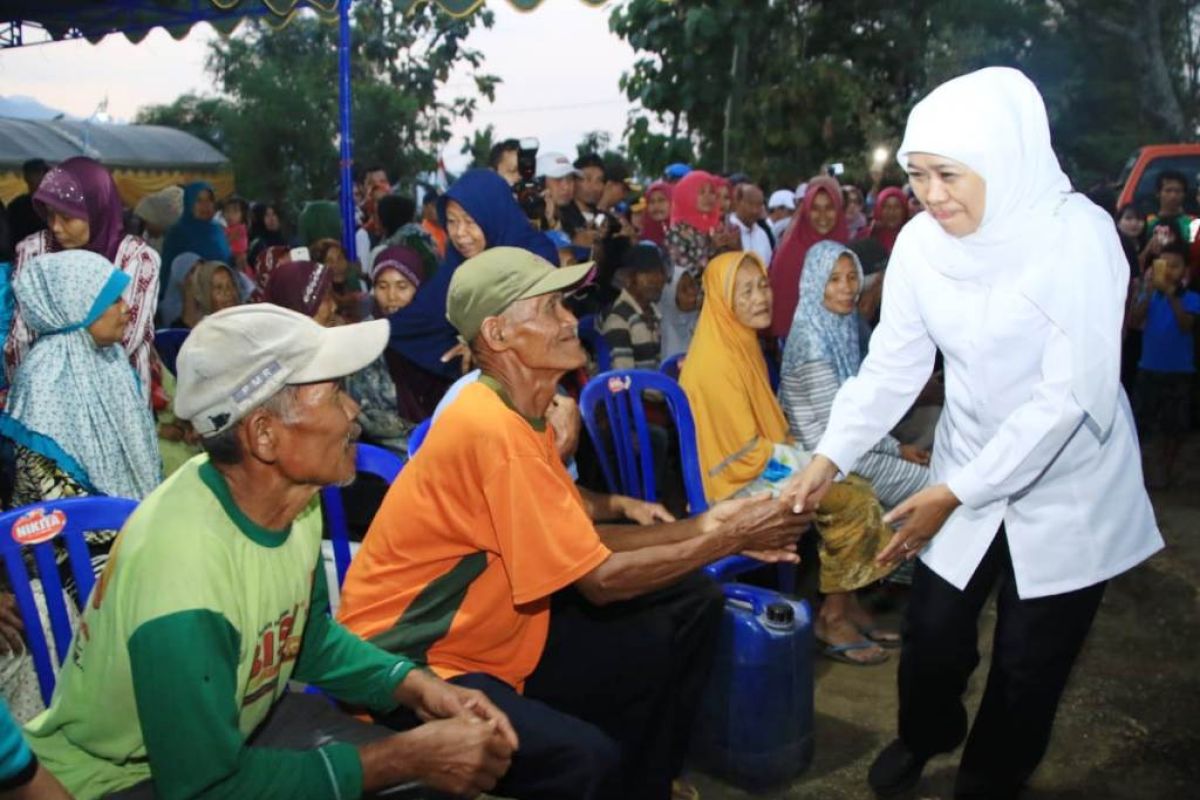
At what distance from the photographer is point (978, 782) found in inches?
108

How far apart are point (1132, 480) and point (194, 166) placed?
25047 mm

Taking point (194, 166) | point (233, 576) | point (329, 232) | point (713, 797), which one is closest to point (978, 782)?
point (713, 797)

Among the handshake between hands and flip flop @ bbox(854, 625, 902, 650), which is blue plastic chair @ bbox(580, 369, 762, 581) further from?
the handshake between hands

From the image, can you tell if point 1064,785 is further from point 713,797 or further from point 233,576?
point 233,576

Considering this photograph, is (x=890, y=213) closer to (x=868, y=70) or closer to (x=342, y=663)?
(x=342, y=663)

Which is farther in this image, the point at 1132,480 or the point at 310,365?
the point at 1132,480

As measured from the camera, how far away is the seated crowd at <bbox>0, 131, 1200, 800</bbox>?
1.58 meters

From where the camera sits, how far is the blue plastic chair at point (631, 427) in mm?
3639

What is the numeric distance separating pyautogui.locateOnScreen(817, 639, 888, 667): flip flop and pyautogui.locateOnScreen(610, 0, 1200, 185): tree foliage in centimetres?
1305

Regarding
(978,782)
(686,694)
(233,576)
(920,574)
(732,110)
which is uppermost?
(732,110)

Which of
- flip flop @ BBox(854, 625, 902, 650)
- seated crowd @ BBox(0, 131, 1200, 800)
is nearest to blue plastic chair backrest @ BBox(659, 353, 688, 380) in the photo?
seated crowd @ BBox(0, 131, 1200, 800)

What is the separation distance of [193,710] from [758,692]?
179cm

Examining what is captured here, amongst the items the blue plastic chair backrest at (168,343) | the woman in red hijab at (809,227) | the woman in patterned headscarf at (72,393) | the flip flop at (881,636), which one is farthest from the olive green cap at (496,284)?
the woman in red hijab at (809,227)

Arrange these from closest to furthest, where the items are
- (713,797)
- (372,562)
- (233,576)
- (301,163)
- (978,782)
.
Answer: (233,576) → (372,562) → (978,782) → (713,797) → (301,163)
